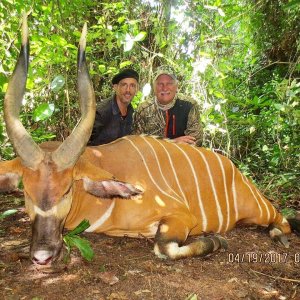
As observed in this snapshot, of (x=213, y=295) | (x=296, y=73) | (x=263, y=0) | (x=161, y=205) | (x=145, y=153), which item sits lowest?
(x=213, y=295)

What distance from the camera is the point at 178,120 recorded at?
475 centimetres

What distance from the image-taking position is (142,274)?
235cm

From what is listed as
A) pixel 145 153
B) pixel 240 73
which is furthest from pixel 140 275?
pixel 240 73

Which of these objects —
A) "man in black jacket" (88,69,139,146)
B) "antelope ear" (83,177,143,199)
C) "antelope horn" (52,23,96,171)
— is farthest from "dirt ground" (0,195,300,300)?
"man in black jacket" (88,69,139,146)

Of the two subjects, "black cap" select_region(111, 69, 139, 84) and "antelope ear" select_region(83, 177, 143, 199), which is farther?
"black cap" select_region(111, 69, 139, 84)

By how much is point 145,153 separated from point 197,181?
55 centimetres

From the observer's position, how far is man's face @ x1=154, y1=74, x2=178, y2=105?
4648 mm

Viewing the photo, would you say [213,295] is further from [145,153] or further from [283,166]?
[283,166]

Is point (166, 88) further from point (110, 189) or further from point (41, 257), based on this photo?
point (41, 257)

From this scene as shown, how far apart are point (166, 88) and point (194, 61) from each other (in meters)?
1.05

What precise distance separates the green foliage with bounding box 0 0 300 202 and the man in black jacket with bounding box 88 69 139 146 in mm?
239
